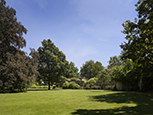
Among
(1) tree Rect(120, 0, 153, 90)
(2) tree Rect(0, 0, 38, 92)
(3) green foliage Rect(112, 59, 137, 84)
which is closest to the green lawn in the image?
(1) tree Rect(120, 0, 153, 90)

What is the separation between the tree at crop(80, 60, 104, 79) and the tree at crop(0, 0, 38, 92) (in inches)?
2021

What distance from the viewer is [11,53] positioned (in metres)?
21.0

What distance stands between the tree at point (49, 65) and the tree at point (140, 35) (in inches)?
830

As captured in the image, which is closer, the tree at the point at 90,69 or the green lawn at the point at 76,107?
the green lawn at the point at 76,107

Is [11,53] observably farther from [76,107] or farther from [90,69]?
[90,69]

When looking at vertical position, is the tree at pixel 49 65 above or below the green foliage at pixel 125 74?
above

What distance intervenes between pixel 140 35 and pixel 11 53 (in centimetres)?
1917

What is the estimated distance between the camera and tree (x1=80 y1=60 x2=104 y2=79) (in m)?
71.3

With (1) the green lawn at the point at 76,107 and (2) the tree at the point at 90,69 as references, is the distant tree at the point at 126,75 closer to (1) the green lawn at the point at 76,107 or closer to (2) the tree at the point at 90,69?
(1) the green lawn at the point at 76,107

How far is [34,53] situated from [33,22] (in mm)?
10111

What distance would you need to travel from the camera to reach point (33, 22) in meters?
17.0

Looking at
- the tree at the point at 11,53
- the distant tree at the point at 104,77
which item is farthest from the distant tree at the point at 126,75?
the tree at the point at 11,53

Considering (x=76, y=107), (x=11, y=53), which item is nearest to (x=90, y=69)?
(x=11, y=53)

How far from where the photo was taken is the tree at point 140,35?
12.4 m
